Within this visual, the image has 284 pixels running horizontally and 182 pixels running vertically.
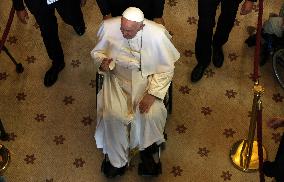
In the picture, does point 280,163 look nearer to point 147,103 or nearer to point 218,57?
point 147,103

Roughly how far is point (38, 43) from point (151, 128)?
1914 millimetres

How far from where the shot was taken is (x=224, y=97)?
5.41 metres

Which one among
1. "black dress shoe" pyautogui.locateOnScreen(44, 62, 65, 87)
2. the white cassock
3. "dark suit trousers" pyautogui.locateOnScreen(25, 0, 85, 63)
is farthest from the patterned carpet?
the white cassock

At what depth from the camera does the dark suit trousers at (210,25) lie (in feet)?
15.8

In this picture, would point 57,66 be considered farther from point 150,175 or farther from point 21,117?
point 150,175

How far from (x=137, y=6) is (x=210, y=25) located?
0.74 metres

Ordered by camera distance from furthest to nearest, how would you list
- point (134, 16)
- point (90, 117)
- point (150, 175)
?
point (90, 117)
point (150, 175)
point (134, 16)

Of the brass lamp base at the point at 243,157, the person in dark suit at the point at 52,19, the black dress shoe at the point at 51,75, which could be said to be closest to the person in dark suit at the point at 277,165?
the brass lamp base at the point at 243,157

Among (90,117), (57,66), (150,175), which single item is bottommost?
(150,175)

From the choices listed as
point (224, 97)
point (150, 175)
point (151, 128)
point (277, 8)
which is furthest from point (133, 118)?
point (277, 8)

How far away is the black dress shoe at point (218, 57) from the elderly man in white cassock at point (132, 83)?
1.11m

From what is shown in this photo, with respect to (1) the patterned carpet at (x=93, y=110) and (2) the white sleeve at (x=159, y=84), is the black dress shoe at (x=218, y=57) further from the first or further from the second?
(2) the white sleeve at (x=159, y=84)

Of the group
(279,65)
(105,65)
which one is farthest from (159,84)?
(279,65)

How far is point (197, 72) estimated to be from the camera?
215 inches
